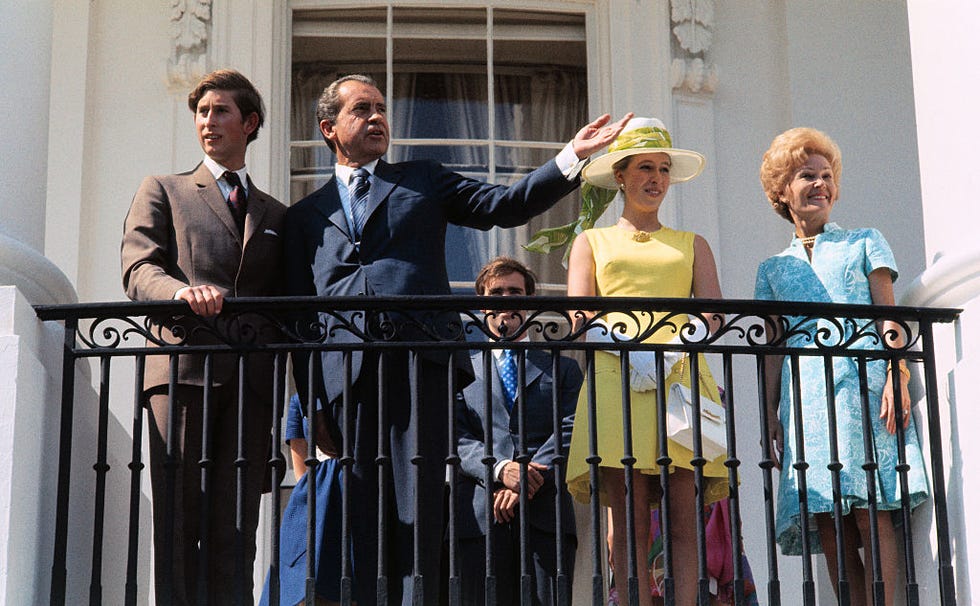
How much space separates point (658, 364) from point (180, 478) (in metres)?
1.63

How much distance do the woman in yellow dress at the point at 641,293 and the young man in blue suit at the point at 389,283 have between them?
391 mm

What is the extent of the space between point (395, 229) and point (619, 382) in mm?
943

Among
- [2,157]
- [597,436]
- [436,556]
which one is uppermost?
[2,157]

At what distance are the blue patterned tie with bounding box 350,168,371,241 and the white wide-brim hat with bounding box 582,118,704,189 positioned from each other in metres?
0.80

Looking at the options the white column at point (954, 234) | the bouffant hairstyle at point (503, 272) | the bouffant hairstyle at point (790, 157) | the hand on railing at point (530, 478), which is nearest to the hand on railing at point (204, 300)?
the hand on railing at point (530, 478)

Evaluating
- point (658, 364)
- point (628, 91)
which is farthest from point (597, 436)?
point (628, 91)

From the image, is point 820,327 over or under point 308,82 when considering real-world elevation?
under

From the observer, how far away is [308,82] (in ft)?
28.8

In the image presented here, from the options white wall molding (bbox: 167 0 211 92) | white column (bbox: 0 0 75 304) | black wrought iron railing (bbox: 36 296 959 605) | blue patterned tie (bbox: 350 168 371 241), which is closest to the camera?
black wrought iron railing (bbox: 36 296 959 605)

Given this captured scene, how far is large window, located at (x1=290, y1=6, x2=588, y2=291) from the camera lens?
343 inches

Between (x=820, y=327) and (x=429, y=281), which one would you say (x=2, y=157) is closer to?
(x=429, y=281)

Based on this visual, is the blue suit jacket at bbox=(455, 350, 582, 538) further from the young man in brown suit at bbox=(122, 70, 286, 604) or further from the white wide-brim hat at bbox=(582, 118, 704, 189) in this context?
the young man in brown suit at bbox=(122, 70, 286, 604)

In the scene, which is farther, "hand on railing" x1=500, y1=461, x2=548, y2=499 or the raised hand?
"hand on railing" x1=500, y1=461, x2=548, y2=499

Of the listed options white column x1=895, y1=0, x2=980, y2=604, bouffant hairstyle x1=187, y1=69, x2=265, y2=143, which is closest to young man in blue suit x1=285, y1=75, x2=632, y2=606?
bouffant hairstyle x1=187, y1=69, x2=265, y2=143
